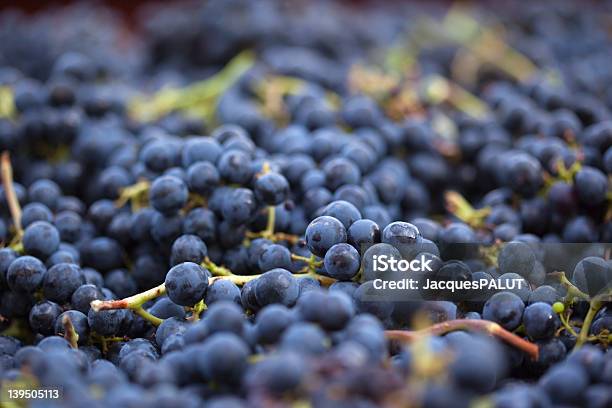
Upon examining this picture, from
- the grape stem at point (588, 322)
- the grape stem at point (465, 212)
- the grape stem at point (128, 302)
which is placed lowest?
the grape stem at point (588, 322)

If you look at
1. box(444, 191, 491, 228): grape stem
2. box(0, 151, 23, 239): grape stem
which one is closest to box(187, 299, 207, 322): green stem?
box(0, 151, 23, 239): grape stem

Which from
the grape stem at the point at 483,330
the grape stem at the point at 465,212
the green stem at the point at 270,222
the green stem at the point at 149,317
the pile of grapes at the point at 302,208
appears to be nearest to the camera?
the pile of grapes at the point at 302,208

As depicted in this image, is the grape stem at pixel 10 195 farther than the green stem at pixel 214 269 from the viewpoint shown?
Yes

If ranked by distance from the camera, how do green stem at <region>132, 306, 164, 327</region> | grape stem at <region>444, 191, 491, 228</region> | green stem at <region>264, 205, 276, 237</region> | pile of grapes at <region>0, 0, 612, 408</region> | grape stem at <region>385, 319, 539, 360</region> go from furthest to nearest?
grape stem at <region>444, 191, 491, 228</region> → green stem at <region>264, 205, 276, 237</region> → green stem at <region>132, 306, 164, 327</region> → grape stem at <region>385, 319, 539, 360</region> → pile of grapes at <region>0, 0, 612, 408</region>

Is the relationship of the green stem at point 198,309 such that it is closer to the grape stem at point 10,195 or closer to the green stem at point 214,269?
the green stem at point 214,269

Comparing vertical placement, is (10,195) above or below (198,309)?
above

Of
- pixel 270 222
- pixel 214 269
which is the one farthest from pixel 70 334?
pixel 270 222

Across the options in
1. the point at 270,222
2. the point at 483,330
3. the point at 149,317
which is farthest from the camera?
the point at 270,222

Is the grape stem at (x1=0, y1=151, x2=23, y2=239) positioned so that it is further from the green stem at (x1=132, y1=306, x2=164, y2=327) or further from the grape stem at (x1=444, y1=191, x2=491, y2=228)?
the grape stem at (x1=444, y1=191, x2=491, y2=228)

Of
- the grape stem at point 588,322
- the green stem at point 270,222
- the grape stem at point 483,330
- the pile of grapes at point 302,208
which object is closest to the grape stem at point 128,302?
the pile of grapes at point 302,208

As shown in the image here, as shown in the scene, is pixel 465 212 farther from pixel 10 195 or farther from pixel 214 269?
pixel 10 195
